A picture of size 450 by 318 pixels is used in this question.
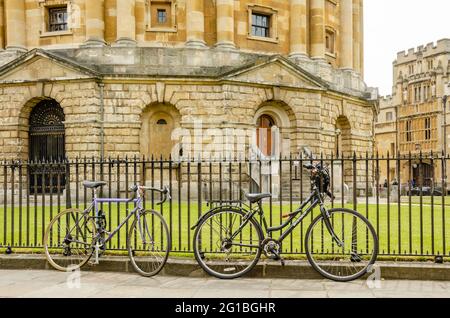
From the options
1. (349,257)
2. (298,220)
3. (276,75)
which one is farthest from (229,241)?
(276,75)

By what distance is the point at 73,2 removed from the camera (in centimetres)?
3156

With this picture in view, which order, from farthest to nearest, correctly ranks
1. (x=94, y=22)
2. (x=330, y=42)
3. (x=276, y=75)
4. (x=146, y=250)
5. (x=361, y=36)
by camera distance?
1. (x=361, y=36)
2. (x=330, y=42)
3. (x=276, y=75)
4. (x=94, y=22)
5. (x=146, y=250)

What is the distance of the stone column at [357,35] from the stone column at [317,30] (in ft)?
17.6

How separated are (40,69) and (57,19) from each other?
152 inches

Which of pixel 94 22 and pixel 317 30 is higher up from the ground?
pixel 317 30

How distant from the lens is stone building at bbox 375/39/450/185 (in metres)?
74.1

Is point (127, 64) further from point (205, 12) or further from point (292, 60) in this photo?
point (292, 60)

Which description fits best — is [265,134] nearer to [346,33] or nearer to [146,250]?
[346,33]

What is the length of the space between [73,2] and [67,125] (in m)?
7.12

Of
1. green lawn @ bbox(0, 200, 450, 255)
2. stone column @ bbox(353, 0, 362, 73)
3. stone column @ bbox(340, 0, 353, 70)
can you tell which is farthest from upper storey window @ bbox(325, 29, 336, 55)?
green lawn @ bbox(0, 200, 450, 255)

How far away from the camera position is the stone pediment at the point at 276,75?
30.2 meters

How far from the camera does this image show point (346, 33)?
38312 mm

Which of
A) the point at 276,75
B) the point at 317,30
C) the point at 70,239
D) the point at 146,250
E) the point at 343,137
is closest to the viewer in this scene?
the point at 146,250
